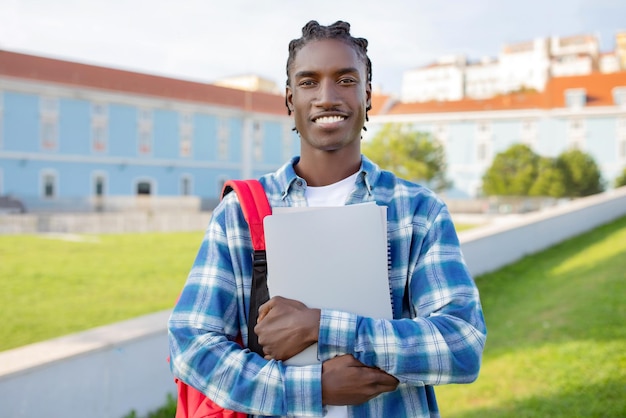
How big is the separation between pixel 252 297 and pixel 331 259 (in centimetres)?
22

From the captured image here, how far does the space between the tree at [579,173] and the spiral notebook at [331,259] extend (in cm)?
3465

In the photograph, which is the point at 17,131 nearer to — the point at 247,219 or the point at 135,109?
the point at 135,109

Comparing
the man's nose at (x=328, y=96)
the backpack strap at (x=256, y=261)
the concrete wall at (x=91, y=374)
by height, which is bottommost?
the concrete wall at (x=91, y=374)

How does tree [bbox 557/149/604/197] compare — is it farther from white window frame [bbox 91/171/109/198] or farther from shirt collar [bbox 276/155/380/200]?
shirt collar [bbox 276/155/380/200]

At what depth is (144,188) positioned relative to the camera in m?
35.9

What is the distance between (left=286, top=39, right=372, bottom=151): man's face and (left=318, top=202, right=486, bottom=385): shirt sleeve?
1.05 feet

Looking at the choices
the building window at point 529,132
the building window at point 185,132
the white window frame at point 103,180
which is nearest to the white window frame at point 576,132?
the building window at point 529,132

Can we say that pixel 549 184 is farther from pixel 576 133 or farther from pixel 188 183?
pixel 188 183

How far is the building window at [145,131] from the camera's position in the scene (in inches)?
1377

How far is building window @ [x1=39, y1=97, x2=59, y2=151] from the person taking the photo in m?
30.8

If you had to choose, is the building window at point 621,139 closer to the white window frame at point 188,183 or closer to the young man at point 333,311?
the white window frame at point 188,183

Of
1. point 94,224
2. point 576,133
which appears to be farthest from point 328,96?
point 576,133

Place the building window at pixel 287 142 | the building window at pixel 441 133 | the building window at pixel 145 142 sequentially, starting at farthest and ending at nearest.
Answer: the building window at pixel 441 133 < the building window at pixel 287 142 < the building window at pixel 145 142

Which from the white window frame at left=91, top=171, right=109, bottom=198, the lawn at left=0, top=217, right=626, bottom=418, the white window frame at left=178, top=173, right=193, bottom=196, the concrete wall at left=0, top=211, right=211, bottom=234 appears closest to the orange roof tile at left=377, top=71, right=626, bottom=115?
the white window frame at left=178, top=173, right=193, bottom=196
